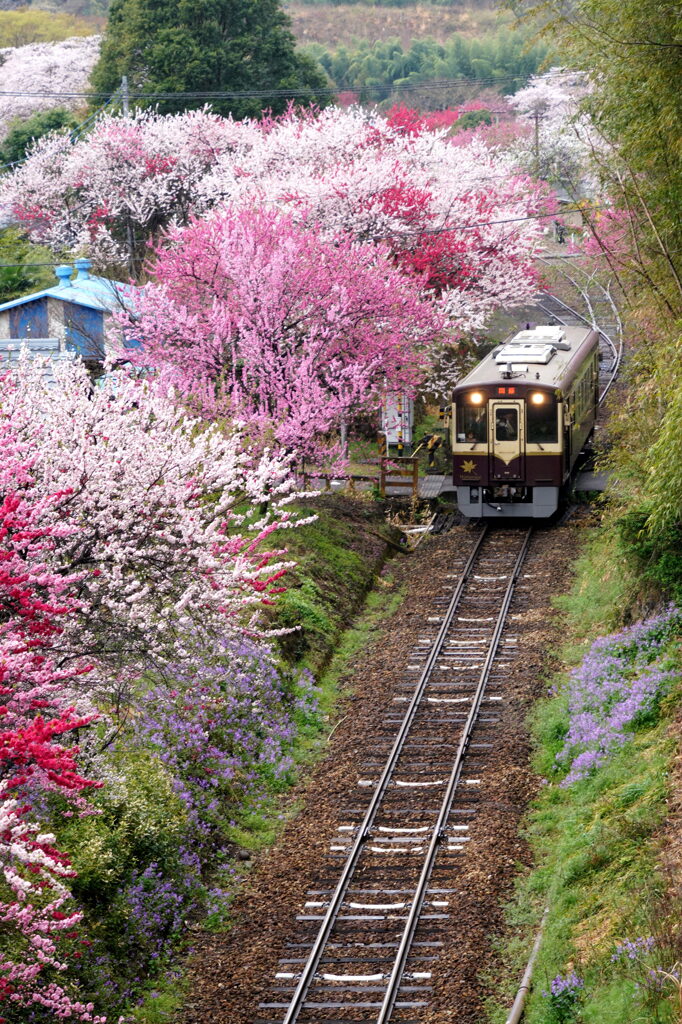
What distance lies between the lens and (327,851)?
14430mm

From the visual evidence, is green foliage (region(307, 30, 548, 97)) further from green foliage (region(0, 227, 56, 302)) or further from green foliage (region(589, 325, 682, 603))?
green foliage (region(589, 325, 682, 603))

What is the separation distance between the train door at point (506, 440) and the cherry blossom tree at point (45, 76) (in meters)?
50.5

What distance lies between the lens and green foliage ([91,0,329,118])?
164 feet

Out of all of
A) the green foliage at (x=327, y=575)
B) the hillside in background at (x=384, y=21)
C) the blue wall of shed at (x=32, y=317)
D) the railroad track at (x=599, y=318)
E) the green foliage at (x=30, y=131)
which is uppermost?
the hillside in background at (x=384, y=21)

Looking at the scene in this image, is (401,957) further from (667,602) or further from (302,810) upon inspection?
(667,602)

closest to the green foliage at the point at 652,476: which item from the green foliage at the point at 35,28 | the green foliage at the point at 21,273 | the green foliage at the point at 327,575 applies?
the green foliage at the point at 327,575

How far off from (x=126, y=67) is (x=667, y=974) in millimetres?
48207

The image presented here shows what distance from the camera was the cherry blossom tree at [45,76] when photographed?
70625mm

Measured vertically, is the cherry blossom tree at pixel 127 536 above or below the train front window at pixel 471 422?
above

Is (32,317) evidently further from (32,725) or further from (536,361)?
(32,725)

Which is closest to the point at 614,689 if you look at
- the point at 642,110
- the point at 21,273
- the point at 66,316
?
the point at 642,110

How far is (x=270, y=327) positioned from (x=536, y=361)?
18.1ft

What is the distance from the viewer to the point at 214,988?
1210 cm

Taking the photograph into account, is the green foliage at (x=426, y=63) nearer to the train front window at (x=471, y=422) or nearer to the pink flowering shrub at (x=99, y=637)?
the train front window at (x=471, y=422)
